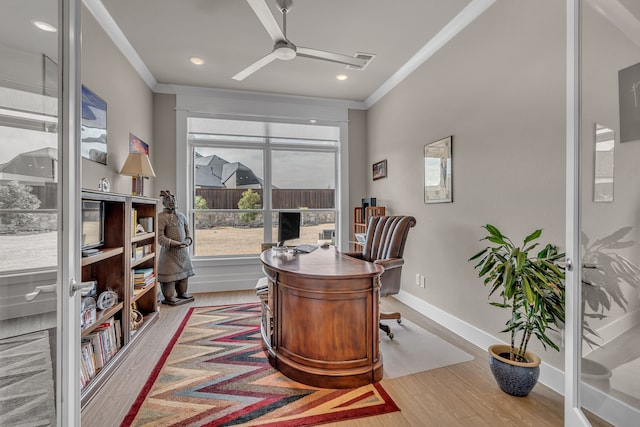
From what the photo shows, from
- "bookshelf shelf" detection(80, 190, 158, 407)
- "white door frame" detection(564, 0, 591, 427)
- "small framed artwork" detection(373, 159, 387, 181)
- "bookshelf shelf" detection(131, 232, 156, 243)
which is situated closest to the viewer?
"white door frame" detection(564, 0, 591, 427)

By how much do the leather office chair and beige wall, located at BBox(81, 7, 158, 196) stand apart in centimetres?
260

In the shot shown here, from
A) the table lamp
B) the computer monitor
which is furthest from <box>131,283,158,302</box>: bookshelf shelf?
the computer monitor

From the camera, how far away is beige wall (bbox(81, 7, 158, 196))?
251cm

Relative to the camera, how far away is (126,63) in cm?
326

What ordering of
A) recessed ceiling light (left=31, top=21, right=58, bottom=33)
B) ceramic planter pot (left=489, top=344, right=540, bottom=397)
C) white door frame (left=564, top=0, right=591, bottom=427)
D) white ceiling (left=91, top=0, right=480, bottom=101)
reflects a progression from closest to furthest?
recessed ceiling light (left=31, top=21, right=58, bottom=33), white door frame (left=564, top=0, right=591, bottom=427), ceramic planter pot (left=489, top=344, right=540, bottom=397), white ceiling (left=91, top=0, right=480, bottom=101)

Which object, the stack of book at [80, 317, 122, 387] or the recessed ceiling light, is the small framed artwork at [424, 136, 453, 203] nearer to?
the recessed ceiling light

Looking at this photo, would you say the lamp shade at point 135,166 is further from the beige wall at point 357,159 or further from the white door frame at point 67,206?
the beige wall at point 357,159

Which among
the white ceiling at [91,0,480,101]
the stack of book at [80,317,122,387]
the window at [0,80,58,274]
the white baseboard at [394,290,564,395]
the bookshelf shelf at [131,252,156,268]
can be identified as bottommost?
the white baseboard at [394,290,564,395]

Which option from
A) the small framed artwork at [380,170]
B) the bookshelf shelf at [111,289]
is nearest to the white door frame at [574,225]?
the bookshelf shelf at [111,289]

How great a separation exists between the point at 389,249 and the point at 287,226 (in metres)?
1.01

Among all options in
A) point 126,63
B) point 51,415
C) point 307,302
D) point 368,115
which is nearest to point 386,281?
point 307,302

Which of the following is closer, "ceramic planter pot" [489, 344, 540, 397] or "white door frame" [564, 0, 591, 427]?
"white door frame" [564, 0, 591, 427]

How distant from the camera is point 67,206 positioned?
3.59 feet

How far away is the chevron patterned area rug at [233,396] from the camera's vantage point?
1.71m
